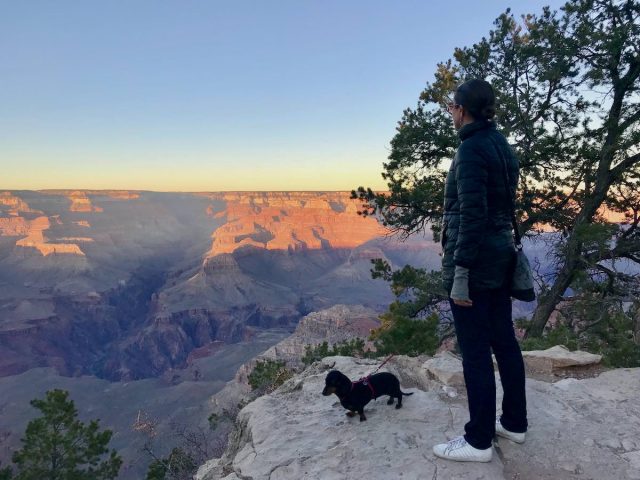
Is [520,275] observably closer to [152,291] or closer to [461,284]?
[461,284]

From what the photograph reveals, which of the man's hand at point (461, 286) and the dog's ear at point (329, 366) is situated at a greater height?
the man's hand at point (461, 286)

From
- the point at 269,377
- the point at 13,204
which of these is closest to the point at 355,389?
the point at 269,377

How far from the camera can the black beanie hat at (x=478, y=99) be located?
2594 mm

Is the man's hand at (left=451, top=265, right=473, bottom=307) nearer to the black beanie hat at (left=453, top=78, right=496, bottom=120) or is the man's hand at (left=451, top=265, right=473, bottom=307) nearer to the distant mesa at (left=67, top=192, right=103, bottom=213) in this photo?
the black beanie hat at (left=453, top=78, right=496, bottom=120)

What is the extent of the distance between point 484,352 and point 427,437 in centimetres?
97

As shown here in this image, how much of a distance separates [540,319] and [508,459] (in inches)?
364

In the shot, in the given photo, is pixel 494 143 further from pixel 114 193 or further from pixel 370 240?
pixel 114 193

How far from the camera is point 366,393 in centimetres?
357

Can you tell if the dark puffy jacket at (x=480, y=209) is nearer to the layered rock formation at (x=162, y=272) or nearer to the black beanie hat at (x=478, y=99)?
the black beanie hat at (x=478, y=99)

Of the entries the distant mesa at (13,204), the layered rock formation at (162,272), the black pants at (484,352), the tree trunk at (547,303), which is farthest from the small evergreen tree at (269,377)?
the distant mesa at (13,204)

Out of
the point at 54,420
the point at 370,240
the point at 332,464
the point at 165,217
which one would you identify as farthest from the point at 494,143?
the point at 165,217

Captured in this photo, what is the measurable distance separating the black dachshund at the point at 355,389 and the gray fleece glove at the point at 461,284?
4.67 ft

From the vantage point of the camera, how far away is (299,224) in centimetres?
15288

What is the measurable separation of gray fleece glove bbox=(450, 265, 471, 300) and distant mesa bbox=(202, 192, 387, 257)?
12796 centimetres
